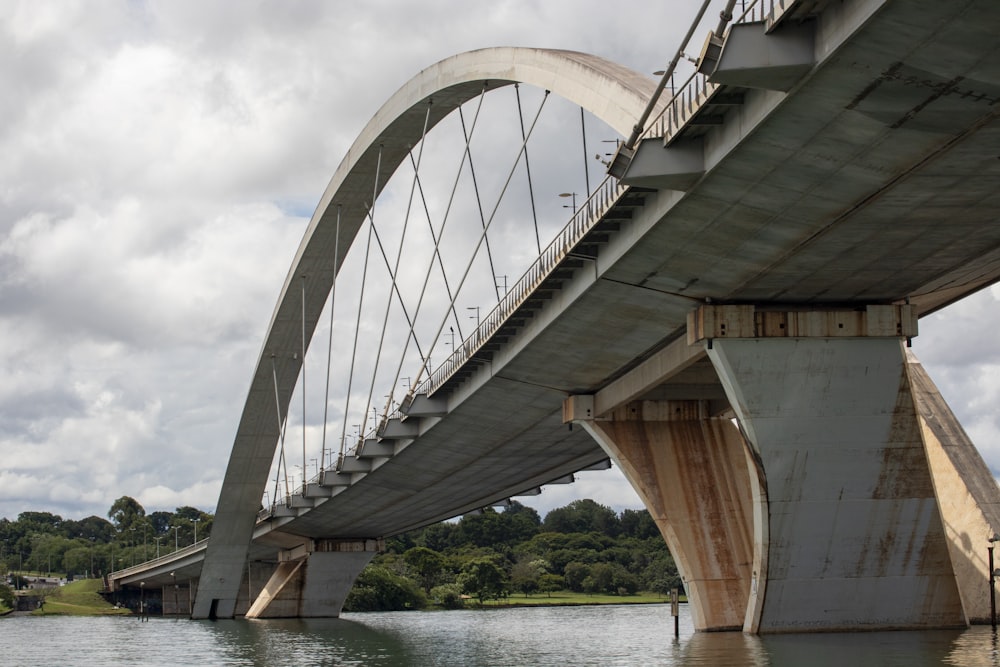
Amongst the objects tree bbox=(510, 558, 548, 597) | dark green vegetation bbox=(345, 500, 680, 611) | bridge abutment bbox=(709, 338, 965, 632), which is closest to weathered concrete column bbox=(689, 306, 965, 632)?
bridge abutment bbox=(709, 338, 965, 632)

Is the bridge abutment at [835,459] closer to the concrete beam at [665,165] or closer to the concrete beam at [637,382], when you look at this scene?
the concrete beam at [637,382]

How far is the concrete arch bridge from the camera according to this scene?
21.6 meters

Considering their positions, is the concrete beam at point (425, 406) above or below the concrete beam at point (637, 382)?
above

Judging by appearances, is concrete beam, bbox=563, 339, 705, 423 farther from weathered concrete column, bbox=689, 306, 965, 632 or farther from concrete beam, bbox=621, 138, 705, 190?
concrete beam, bbox=621, 138, 705, 190

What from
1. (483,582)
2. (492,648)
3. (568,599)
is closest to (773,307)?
(492,648)

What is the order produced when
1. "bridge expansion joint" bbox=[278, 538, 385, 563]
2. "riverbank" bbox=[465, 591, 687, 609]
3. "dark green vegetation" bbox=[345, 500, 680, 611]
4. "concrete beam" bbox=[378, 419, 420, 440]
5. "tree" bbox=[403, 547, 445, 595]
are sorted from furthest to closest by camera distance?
"tree" bbox=[403, 547, 445, 595]
"riverbank" bbox=[465, 591, 687, 609]
"dark green vegetation" bbox=[345, 500, 680, 611]
"bridge expansion joint" bbox=[278, 538, 385, 563]
"concrete beam" bbox=[378, 419, 420, 440]

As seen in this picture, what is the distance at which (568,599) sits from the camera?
151 meters

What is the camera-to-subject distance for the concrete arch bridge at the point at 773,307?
70.9 ft

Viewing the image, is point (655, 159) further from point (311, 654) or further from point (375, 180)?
point (375, 180)

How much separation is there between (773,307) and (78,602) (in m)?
128

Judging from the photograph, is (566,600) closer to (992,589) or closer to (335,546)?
(335,546)

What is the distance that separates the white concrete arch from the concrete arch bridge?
19 centimetres

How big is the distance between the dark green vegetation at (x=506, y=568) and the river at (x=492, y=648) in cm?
6490

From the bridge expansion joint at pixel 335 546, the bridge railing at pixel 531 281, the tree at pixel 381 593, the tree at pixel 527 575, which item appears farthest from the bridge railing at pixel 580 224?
the tree at pixel 527 575
